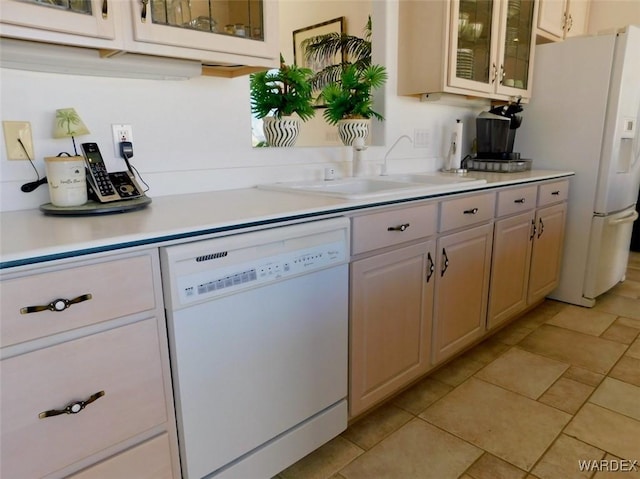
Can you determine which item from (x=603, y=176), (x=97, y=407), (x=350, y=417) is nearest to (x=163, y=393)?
(x=97, y=407)

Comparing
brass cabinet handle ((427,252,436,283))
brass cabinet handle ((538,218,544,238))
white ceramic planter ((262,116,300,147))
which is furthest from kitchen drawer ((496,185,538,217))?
white ceramic planter ((262,116,300,147))

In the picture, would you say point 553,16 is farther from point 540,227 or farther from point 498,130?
point 540,227

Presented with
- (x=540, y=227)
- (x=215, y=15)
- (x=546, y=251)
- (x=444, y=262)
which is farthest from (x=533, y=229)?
(x=215, y=15)

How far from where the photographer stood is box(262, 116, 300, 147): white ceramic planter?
6.26ft

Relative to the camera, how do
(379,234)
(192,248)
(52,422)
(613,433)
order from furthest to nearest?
1. (613,433)
2. (379,234)
3. (192,248)
4. (52,422)

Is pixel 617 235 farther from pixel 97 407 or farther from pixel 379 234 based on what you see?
pixel 97 407

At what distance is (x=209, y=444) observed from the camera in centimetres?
117

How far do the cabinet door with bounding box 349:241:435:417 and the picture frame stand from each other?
87.5 inches

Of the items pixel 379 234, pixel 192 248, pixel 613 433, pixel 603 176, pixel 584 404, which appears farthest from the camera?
pixel 603 176

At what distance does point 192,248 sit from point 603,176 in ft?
8.99

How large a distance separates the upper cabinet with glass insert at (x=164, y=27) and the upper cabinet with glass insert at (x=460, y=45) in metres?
1.14

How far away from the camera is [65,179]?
3.96ft

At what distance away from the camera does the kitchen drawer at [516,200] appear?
2.20 metres

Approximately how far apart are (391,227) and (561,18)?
2758mm
